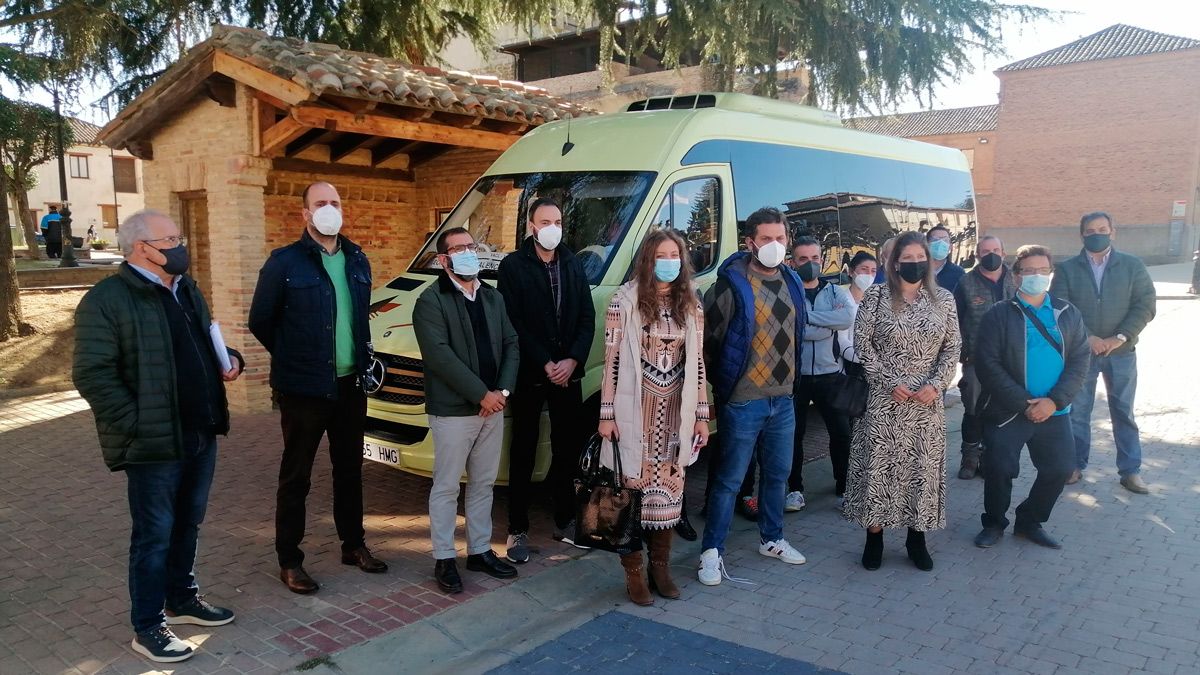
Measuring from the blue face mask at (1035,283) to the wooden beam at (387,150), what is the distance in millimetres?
7838

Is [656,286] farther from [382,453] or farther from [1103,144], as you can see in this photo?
[1103,144]

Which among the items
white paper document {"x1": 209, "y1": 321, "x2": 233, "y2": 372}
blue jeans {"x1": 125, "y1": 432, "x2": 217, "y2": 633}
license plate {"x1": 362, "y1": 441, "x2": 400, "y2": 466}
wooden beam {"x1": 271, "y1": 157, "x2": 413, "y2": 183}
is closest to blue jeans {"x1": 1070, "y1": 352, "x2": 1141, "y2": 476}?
license plate {"x1": 362, "y1": 441, "x2": 400, "y2": 466}

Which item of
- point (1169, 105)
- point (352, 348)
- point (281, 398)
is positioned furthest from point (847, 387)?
point (1169, 105)

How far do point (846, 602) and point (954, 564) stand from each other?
3.20 ft

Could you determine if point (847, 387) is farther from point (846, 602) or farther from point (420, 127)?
point (420, 127)

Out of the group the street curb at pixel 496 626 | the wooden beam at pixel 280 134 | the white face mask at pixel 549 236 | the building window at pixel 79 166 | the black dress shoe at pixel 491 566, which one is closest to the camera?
the street curb at pixel 496 626

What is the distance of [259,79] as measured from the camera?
821cm

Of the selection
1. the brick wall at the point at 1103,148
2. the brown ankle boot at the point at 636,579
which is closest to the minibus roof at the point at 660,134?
the brown ankle boot at the point at 636,579

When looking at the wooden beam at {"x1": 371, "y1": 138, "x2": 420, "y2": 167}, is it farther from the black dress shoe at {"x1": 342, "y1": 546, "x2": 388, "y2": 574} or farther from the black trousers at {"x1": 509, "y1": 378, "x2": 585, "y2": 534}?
the black dress shoe at {"x1": 342, "y1": 546, "x2": 388, "y2": 574}

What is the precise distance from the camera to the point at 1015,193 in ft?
138

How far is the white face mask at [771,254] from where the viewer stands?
472 centimetres

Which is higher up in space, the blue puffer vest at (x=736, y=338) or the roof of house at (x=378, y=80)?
the roof of house at (x=378, y=80)

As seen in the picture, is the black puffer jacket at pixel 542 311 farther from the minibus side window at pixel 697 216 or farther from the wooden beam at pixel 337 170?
the wooden beam at pixel 337 170

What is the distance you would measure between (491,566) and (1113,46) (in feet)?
145
